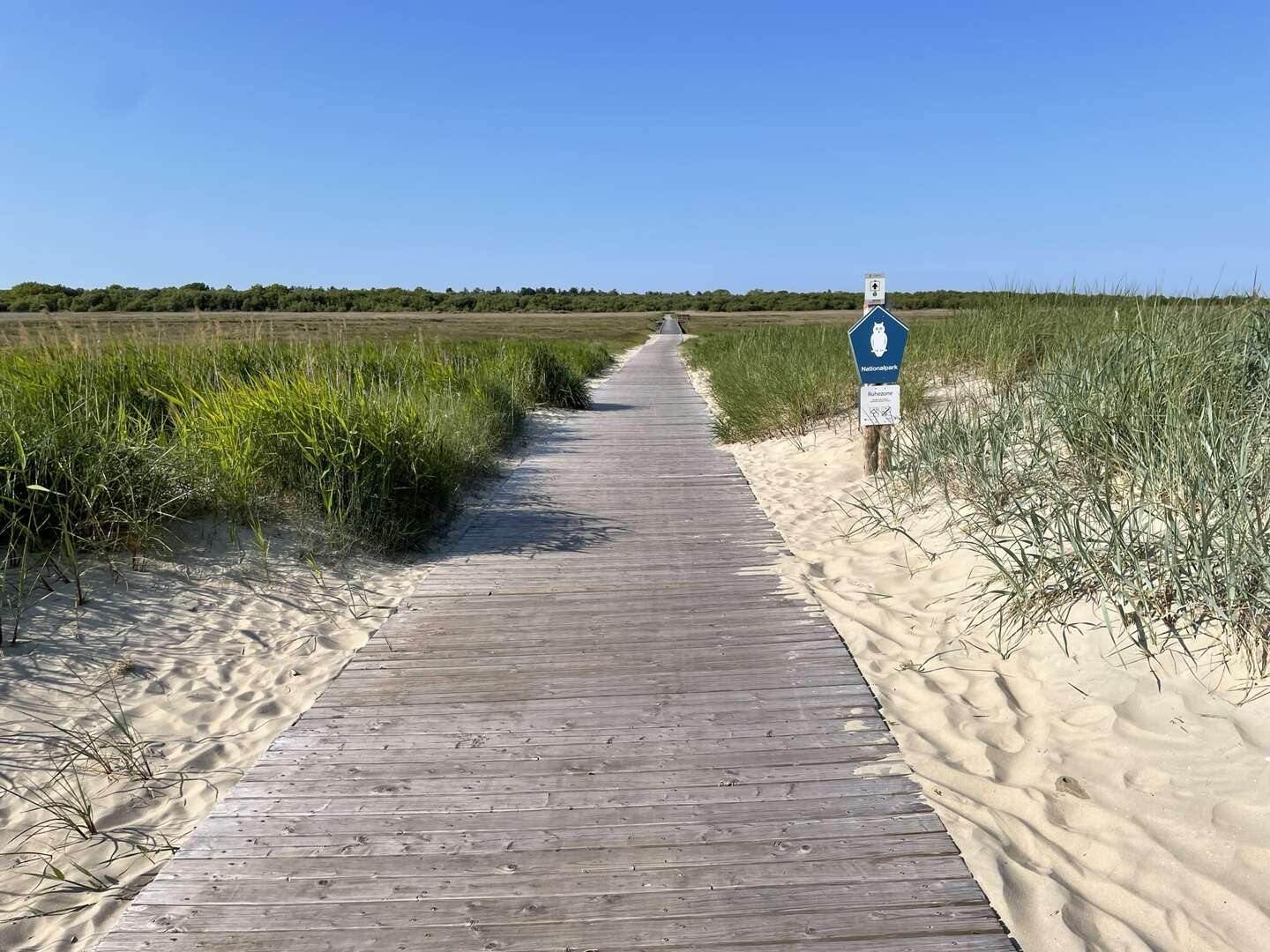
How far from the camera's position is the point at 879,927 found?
7.55 feet

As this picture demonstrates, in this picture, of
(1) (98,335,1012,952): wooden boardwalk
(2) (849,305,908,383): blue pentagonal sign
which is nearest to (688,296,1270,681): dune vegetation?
(2) (849,305,908,383): blue pentagonal sign

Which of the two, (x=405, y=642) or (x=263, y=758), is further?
(x=405, y=642)

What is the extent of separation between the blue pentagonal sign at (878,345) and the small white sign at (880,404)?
119 mm

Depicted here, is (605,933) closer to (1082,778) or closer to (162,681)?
(1082,778)

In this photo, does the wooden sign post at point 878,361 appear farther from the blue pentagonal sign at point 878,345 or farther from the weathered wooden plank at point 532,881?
the weathered wooden plank at point 532,881

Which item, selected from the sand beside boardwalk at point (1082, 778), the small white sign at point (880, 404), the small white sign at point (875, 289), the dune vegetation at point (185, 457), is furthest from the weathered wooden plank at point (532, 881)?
the small white sign at point (875, 289)

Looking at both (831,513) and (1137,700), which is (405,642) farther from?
(831,513)

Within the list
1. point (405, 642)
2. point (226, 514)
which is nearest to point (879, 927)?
point (405, 642)

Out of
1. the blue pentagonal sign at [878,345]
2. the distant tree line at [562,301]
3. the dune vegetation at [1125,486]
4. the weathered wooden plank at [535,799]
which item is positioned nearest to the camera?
the weathered wooden plank at [535,799]

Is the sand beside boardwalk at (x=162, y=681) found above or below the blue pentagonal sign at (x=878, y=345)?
below

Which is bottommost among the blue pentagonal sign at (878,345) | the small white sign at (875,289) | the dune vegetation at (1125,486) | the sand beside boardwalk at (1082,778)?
the sand beside boardwalk at (1082,778)

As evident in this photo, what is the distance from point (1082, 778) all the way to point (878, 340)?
4736 millimetres

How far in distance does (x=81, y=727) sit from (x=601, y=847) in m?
2.45

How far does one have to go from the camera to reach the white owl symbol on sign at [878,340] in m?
7.19
